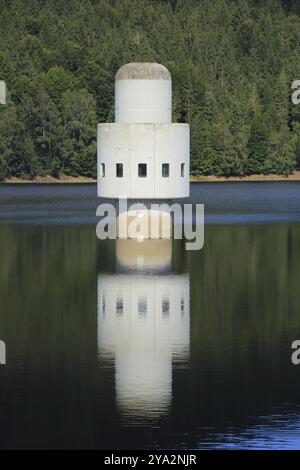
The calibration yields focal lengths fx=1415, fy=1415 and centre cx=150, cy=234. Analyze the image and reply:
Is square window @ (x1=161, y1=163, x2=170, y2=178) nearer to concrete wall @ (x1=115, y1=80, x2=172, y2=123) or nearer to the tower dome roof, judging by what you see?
concrete wall @ (x1=115, y1=80, x2=172, y2=123)

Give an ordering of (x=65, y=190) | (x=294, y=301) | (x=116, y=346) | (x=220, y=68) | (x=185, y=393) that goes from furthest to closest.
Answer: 1. (x=220, y=68)
2. (x=65, y=190)
3. (x=294, y=301)
4. (x=116, y=346)
5. (x=185, y=393)

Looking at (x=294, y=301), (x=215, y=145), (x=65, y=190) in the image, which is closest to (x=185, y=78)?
(x=215, y=145)

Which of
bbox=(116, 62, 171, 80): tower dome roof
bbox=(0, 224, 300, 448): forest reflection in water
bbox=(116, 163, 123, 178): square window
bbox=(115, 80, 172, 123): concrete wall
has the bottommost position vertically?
bbox=(0, 224, 300, 448): forest reflection in water

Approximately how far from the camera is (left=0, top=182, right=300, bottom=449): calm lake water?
22.6 meters

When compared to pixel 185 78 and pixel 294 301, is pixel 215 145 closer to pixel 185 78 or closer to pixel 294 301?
pixel 185 78

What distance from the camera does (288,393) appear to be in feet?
82.1

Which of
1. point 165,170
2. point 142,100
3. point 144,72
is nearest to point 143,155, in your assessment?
point 165,170

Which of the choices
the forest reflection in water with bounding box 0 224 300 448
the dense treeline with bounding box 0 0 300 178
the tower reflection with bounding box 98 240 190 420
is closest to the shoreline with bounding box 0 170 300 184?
the dense treeline with bounding box 0 0 300 178

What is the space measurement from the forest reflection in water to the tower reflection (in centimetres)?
4

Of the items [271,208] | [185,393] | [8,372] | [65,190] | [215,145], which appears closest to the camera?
[185,393]

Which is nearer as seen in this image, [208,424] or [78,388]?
[208,424]

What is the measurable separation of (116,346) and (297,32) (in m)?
173

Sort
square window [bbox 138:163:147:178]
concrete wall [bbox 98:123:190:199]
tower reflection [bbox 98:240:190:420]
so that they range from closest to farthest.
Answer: tower reflection [bbox 98:240:190:420]
concrete wall [bbox 98:123:190:199]
square window [bbox 138:163:147:178]

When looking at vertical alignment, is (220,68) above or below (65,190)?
above
